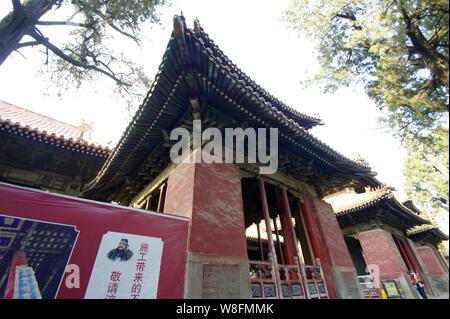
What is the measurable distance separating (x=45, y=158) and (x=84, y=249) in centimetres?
522

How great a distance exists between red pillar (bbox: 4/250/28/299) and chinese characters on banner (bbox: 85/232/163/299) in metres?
0.75

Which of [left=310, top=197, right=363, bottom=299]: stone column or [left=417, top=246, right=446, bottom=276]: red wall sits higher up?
[left=417, top=246, right=446, bottom=276]: red wall

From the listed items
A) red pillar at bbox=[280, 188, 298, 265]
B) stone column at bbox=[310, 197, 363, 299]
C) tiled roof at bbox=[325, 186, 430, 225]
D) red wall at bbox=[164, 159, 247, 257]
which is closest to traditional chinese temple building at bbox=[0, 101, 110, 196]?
red wall at bbox=[164, 159, 247, 257]

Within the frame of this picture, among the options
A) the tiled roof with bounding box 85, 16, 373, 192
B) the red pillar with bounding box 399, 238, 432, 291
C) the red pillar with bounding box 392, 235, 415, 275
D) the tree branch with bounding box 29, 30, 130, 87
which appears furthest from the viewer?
the red pillar with bounding box 399, 238, 432, 291

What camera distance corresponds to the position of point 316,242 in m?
6.14

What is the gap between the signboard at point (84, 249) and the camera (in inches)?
107

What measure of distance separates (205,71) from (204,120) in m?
1.17

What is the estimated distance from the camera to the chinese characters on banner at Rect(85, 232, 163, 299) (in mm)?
3025

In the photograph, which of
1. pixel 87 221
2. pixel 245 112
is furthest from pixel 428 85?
pixel 87 221

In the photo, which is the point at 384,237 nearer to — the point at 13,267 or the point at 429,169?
the point at 429,169

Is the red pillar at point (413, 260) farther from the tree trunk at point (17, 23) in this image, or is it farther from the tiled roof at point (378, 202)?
the tree trunk at point (17, 23)

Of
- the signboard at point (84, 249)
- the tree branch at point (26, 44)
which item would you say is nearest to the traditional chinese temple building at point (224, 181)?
the signboard at point (84, 249)

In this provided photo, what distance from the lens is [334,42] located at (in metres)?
7.14

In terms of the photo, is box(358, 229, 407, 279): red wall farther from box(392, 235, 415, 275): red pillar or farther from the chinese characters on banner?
the chinese characters on banner
